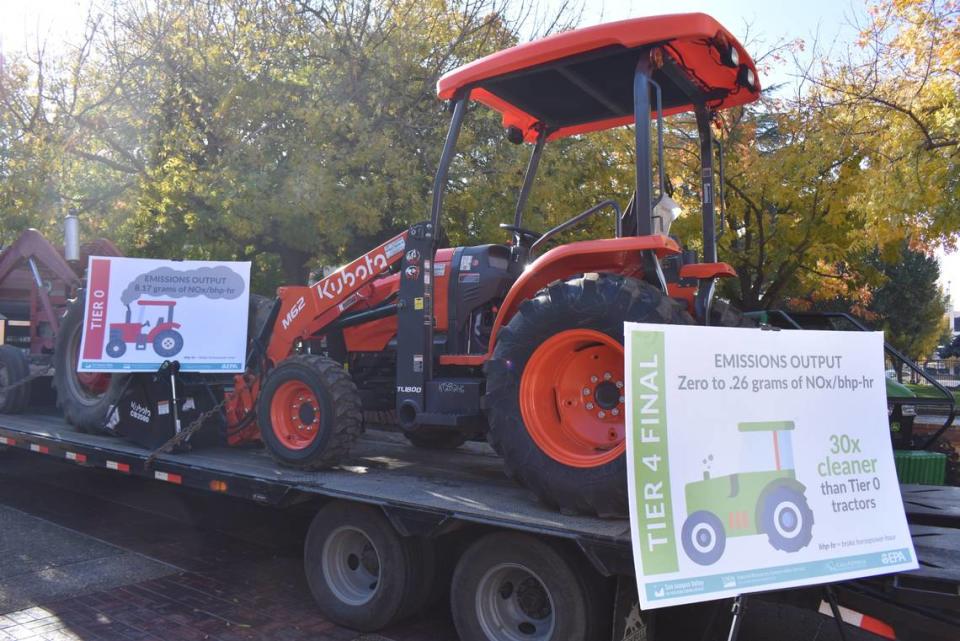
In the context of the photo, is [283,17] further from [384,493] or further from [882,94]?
[384,493]

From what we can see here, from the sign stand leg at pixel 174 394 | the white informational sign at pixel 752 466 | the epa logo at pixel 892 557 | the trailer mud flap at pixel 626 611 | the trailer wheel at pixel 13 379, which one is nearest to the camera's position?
the white informational sign at pixel 752 466

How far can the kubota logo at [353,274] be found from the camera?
5.55 meters

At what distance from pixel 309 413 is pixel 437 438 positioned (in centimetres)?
151

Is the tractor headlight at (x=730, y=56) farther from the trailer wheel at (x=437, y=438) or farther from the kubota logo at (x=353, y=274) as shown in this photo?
the trailer wheel at (x=437, y=438)

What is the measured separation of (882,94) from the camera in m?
9.48

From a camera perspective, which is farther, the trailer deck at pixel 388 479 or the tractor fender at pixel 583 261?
the tractor fender at pixel 583 261

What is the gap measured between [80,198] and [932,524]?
1255 cm

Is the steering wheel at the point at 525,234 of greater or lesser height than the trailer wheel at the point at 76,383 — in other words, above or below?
above

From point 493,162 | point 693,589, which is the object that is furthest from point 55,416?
point 693,589

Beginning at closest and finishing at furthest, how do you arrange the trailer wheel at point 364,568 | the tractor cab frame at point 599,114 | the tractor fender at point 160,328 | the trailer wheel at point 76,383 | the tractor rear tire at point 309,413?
the tractor cab frame at point 599,114 < the trailer wheel at point 364,568 < the tractor rear tire at point 309,413 < the tractor fender at point 160,328 < the trailer wheel at point 76,383

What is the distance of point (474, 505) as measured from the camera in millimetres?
4152

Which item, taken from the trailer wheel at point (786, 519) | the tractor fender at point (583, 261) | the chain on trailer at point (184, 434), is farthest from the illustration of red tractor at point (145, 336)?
the trailer wheel at point (786, 519)

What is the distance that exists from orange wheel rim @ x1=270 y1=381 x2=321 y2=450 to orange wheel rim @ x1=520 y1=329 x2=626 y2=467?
6.06ft

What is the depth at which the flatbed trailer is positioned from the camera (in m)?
3.26
